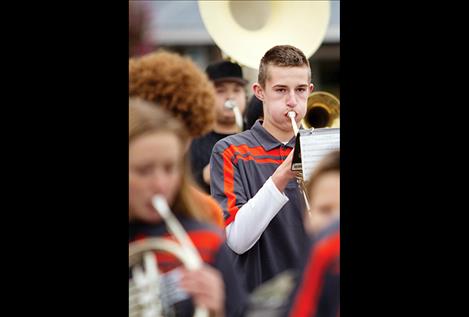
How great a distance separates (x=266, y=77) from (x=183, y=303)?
2.61ft

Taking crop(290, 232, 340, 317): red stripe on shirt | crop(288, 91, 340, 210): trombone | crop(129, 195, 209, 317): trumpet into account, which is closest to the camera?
crop(129, 195, 209, 317): trumpet

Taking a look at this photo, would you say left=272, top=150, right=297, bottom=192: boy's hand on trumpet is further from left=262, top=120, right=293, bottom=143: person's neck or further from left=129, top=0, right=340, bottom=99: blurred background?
left=129, top=0, right=340, bottom=99: blurred background

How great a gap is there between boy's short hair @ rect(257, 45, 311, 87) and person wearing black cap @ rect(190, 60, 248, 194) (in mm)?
98

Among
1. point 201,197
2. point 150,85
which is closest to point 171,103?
point 150,85

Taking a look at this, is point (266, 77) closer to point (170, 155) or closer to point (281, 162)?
point (281, 162)

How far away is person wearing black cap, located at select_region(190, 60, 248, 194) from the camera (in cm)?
250

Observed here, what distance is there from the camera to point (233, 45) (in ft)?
8.38

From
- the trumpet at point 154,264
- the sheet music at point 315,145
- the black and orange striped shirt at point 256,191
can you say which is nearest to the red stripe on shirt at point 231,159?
the black and orange striped shirt at point 256,191

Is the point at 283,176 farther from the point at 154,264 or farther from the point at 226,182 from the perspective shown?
the point at 154,264

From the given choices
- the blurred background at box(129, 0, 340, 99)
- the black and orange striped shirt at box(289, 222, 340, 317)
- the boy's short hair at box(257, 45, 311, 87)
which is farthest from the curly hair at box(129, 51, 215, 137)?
the black and orange striped shirt at box(289, 222, 340, 317)

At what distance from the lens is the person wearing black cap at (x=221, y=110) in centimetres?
250

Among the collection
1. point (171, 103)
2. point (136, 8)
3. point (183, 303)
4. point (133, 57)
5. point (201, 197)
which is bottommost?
point (183, 303)

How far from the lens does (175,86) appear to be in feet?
7.82

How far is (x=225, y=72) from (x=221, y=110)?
128mm
